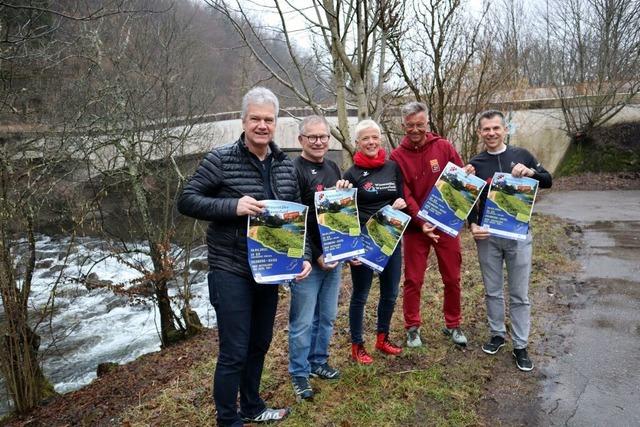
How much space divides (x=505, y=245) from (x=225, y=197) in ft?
7.76

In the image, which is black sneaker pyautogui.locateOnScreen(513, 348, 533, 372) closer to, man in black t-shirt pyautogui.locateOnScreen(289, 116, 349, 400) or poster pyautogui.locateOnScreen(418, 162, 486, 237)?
poster pyautogui.locateOnScreen(418, 162, 486, 237)

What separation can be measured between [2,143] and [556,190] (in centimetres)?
1588

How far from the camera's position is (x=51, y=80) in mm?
7688

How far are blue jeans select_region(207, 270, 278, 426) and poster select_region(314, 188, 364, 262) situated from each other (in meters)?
0.57

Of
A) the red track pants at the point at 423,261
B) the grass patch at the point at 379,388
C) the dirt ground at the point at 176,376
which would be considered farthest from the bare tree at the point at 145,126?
the red track pants at the point at 423,261

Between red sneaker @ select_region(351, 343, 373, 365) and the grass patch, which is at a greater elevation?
red sneaker @ select_region(351, 343, 373, 365)

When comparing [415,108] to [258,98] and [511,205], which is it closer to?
[511,205]

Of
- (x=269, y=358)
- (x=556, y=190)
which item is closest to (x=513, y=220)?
(x=269, y=358)

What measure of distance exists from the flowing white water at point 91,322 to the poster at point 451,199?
16.0 ft

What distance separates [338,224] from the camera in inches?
122

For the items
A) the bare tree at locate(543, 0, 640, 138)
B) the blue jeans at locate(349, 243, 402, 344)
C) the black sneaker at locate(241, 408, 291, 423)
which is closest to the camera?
the black sneaker at locate(241, 408, 291, 423)

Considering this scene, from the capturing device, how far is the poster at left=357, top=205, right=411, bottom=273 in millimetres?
3346

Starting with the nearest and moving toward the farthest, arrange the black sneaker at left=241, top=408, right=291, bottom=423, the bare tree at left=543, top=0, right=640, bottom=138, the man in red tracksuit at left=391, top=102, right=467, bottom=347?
the black sneaker at left=241, top=408, right=291, bottom=423
the man in red tracksuit at left=391, top=102, right=467, bottom=347
the bare tree at left=543, top=0, right=640, bottom=138

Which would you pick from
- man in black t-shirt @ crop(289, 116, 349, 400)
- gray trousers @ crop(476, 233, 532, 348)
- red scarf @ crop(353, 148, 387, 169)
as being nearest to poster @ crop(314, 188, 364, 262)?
man in black t-shirt @ crop(289, 116, 349, 400)
